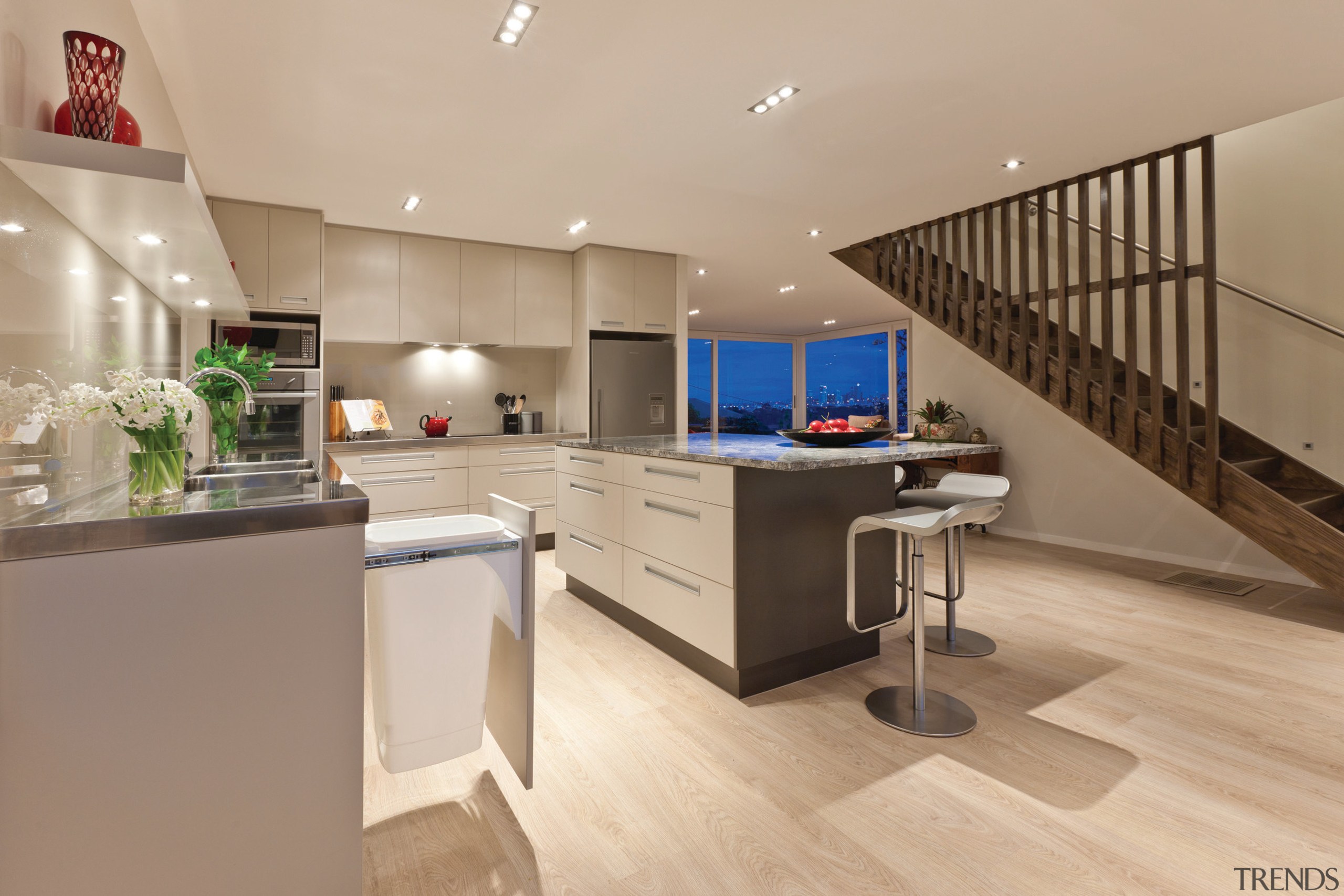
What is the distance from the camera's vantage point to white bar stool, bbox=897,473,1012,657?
260 centimetres

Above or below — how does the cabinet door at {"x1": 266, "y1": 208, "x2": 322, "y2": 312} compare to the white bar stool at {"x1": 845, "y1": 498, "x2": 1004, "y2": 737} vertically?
above

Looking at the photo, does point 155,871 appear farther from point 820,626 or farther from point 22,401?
point 820,626

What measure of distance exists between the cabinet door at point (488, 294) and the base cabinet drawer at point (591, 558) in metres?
1.98

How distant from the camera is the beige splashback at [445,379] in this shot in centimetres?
494

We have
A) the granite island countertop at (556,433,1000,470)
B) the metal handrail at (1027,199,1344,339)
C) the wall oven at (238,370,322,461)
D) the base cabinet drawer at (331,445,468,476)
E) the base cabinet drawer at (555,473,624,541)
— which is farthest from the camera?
the base cabinet drawer at (331,445,468,476)

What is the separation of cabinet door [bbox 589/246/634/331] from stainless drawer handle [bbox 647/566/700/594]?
2728 mm

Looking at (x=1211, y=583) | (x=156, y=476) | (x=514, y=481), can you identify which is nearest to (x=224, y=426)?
(x=156, y=476)

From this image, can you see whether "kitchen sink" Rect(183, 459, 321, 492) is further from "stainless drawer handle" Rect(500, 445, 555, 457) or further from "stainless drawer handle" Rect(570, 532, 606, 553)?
"stainless drawer handle" Rect(500, 445, 555, 457)

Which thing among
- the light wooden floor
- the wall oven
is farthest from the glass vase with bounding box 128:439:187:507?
the wall oven

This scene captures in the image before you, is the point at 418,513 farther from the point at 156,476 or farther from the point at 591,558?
the point at 156,476

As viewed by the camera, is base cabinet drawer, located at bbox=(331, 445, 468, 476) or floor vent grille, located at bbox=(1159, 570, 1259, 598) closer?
floor vent grille, located at bbox=(1159, 570, 1259, 598)

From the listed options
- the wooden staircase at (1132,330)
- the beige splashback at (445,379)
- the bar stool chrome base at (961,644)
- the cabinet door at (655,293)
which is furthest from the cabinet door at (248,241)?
the wooden staircase at (1132,330)

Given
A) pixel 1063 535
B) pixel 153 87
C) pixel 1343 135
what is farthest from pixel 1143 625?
pixel 153 87

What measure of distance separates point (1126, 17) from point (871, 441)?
1.75 m
